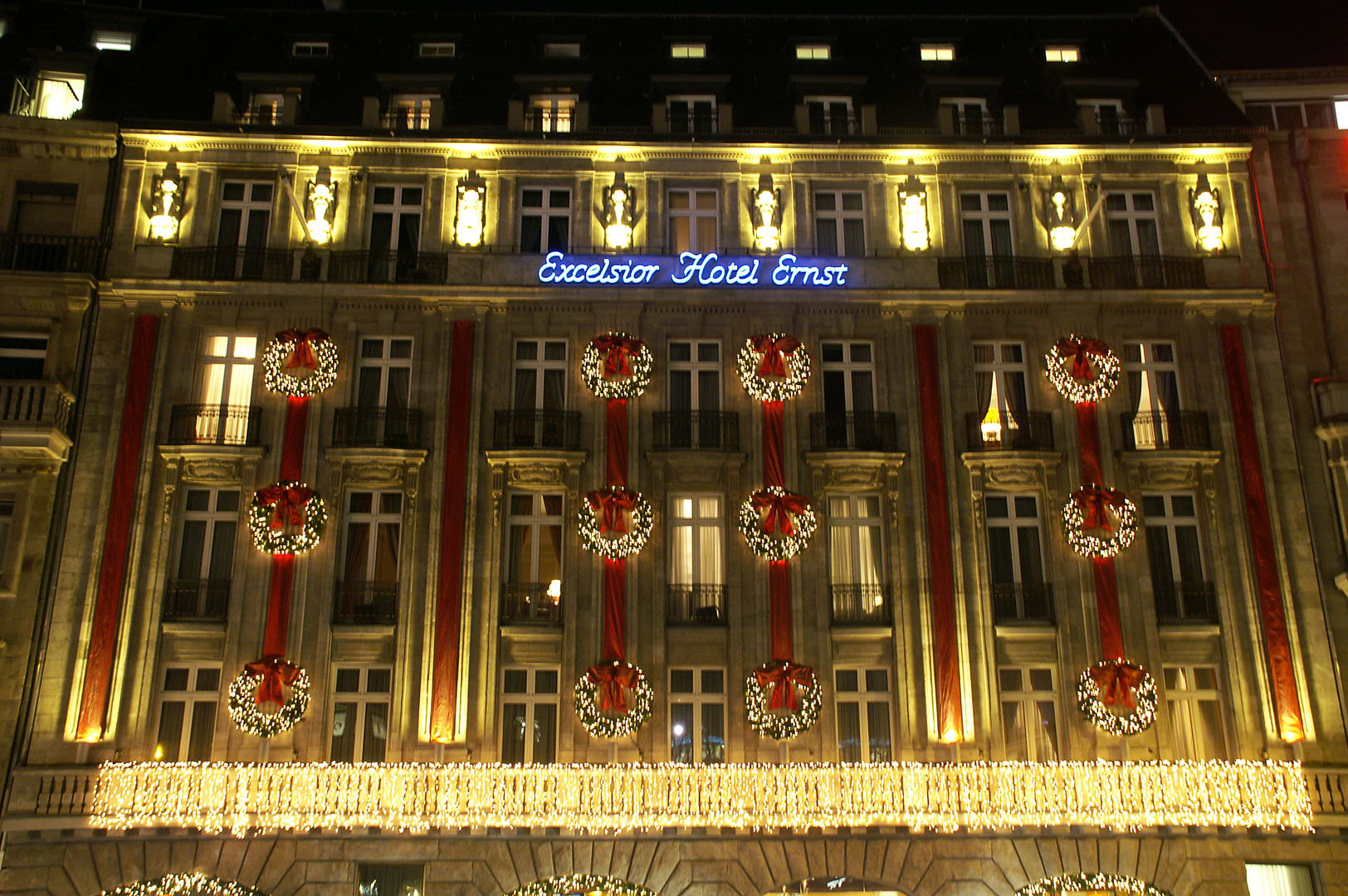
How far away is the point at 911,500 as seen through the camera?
79.0 feet

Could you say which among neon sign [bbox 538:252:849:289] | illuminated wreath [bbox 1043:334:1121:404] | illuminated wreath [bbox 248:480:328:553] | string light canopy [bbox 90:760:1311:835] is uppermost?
neon sign [bbox 538:252:849:289]

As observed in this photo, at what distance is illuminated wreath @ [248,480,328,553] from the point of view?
Answer: 21875 millimetres

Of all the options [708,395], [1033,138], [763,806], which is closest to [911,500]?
[708,395]

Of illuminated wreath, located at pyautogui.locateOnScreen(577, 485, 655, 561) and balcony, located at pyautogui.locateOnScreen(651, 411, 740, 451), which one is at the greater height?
balcony, located at pyautogui.locateOnScreen(651, 411, 740, 451)

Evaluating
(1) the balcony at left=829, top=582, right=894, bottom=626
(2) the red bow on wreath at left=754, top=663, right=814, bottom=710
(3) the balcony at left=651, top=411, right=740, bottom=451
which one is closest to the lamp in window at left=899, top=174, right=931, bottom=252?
(3) the balcony at left=651, top=411, right=740, bottom=451

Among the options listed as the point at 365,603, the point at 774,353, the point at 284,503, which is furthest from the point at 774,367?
the point at 284,503

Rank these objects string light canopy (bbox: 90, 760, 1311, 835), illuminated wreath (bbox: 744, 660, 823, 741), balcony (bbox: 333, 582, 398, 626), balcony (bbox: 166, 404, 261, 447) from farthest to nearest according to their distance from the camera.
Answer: balcony (bbox: 166, 404, 261, 447), balcony (bbox: 333, 582, 398, 626), illuminated wreath (bbox: 744, 660, 823, 741), string light canopy (bbox: 90, 760, 1311, 835)

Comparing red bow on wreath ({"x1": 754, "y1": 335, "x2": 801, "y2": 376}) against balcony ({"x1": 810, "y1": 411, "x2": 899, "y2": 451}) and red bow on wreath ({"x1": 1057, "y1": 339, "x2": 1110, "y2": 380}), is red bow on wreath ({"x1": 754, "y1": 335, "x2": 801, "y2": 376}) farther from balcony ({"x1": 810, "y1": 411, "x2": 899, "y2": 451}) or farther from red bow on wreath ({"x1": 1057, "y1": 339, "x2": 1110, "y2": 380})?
red bow on wreath ({"x1": 1057, "y1": 339, "x2": 1110, "y2": 380})

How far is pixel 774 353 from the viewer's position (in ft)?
77.3

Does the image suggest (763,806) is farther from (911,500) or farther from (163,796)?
(163,796)

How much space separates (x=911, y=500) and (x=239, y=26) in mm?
23181

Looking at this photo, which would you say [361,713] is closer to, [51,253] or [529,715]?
[529,715]

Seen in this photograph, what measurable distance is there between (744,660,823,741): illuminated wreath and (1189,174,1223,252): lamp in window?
1495 cm

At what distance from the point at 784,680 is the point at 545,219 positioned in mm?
12846
